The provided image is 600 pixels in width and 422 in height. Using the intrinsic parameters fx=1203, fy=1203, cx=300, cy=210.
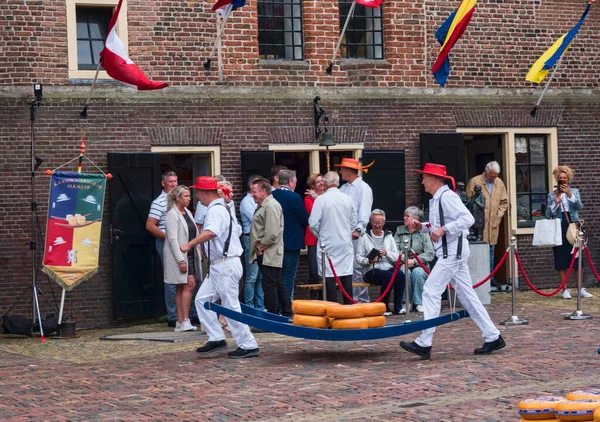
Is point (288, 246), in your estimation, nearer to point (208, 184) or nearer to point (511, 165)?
point (208, 184)

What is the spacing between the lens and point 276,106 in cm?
1883

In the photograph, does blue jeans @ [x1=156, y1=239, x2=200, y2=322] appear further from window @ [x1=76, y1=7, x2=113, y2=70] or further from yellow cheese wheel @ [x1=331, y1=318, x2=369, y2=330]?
yellow cheese wheel @ [x1=331, y1=318, x2=369, y2=330]

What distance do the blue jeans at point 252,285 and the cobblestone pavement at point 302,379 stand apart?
1961mm

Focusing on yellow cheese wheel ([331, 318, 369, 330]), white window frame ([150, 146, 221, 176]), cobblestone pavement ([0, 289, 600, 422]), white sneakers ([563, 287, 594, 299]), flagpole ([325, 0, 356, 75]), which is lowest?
cobblestone pavement ([0, 289, 600, 422])

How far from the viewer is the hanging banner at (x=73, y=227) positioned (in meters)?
16.1

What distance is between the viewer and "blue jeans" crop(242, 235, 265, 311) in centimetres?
1684

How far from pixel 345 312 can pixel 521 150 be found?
922 cm

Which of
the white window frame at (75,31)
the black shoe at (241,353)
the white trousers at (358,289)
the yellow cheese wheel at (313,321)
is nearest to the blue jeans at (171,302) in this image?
the white trousers at (358,289)

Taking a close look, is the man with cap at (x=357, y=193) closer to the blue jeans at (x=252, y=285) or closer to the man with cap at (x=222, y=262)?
the blue jeans at (x=252, y=285)

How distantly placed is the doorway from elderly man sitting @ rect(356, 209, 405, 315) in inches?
163

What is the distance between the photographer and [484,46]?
20.5m

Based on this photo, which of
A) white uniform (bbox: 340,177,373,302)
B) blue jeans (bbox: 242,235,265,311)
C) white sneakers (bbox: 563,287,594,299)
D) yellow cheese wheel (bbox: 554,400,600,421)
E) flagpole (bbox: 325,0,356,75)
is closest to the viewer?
yellow cheese wheel (bbox: 554,400,600,421)

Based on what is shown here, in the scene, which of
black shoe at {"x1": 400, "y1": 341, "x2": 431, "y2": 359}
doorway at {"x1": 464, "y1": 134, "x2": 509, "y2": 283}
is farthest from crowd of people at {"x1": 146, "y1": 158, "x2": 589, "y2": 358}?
doorway at {"x1": 464, "y1": 134, "x2": 509, "y2": 283}

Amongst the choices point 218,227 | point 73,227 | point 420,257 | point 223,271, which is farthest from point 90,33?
point 223,271
